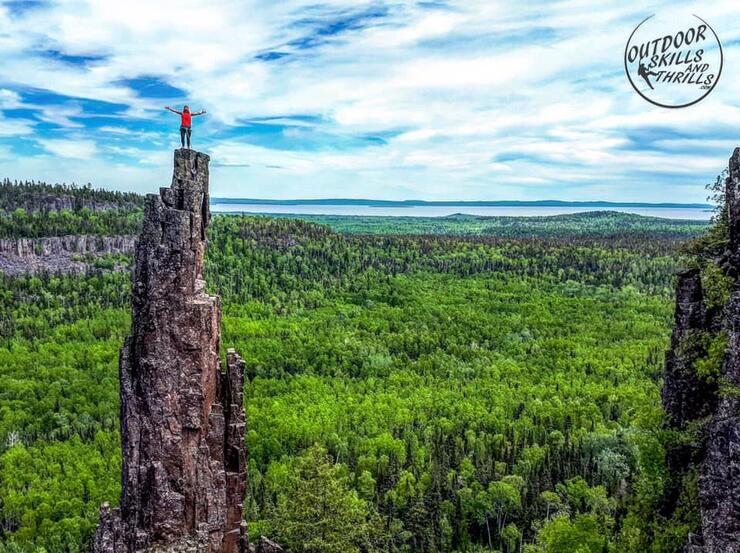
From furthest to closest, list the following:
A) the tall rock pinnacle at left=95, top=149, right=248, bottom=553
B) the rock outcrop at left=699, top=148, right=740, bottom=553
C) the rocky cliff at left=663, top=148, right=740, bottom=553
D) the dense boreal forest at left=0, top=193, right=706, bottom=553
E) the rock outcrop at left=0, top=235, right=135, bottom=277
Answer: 1. the rock outcrop at left=0, top=235, right=135, bottom=277
2. the dense boreal forest at left=0, top=193, right=706, bottom=553
3. the tall rock pinnacle at left=95, top=149, right=248, bottom=553
4. the rocky cliff at left=663, top=148, right=740, bottom=553
5. the rock outcrop at left=699, top=148, right=740, bottom=553

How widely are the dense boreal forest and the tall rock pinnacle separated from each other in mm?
18461

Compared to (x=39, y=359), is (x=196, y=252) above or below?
above

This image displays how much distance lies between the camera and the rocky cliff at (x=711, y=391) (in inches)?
766

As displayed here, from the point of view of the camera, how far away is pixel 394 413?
3605 inches

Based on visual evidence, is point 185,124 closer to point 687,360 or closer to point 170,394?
point 170,394

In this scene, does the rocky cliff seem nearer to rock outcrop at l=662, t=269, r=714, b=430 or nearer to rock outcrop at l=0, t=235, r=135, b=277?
rock outcrop at l=662, t=269, r=714, b=430

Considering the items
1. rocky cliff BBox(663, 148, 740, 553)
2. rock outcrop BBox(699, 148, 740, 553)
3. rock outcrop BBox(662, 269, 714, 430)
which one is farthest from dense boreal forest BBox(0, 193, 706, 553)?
rock outcrop BBox(699, 148, 740, 553)

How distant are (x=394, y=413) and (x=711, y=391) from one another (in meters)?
69.8

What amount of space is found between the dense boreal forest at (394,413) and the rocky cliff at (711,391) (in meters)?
1.58

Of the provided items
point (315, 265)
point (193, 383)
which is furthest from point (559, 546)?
point (315, 265)

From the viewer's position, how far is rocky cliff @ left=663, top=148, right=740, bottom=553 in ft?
63.8

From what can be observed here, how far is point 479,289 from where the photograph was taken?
180 m

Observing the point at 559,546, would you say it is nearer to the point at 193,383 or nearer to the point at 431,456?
the point at 193,383

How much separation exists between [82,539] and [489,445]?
50.0 metres
